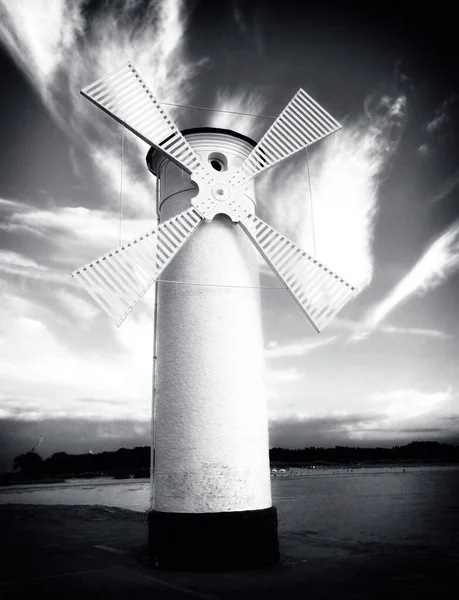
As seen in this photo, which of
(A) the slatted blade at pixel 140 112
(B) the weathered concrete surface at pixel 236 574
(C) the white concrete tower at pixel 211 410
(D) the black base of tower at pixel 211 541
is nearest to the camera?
(B) the weathered concrete surface at pixel 236 574

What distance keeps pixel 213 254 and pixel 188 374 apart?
5.93ft

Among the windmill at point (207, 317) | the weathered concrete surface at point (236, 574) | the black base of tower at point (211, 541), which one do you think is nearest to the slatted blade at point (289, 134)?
the windmill at point (207, 317)

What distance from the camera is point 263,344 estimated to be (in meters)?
7.77

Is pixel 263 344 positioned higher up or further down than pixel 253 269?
further down

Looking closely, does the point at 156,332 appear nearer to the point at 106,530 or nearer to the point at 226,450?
the point at 226,450

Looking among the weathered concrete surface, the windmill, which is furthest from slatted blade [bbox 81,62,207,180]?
the weathered concrete surface

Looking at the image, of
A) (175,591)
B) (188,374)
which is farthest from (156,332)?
(175,591)

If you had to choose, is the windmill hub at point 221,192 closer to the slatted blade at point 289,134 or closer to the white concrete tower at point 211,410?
the slatted blade at point 289,134

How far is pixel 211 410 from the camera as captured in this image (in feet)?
22.7

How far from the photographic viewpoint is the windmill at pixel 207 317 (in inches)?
264

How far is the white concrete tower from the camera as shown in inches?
260

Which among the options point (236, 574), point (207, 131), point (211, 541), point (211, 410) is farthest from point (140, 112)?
point (236, 574)

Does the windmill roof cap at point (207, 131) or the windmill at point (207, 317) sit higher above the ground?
the windmill roof cap at point (207, 131)

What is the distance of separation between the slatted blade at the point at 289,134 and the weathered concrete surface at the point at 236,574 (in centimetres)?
539
